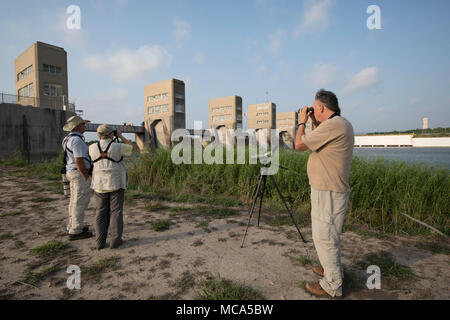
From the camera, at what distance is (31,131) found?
1551 cm

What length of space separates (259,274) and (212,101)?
4732cm

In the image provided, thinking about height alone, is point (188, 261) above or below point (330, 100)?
below

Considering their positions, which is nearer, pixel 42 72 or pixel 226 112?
pixel 42 72

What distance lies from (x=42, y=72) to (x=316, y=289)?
34108 mm

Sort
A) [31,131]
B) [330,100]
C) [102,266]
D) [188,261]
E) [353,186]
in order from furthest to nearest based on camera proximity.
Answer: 1. [31,131]
2. [353,186]
3. [188,261]
4. [102,266]
5. [330,100]

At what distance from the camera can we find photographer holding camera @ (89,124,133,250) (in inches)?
102

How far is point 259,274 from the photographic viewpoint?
2.10m

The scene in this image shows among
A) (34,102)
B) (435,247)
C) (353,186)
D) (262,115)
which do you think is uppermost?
(262,115)

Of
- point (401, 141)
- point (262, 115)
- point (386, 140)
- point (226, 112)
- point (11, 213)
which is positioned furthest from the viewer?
point (262, 115)

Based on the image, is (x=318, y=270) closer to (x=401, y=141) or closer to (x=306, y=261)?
(x=306, y=261)

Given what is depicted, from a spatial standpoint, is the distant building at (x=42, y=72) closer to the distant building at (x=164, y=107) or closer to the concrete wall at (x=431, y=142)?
the distant building at (x=164, y=107)

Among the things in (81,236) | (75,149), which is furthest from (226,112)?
(81,236)
